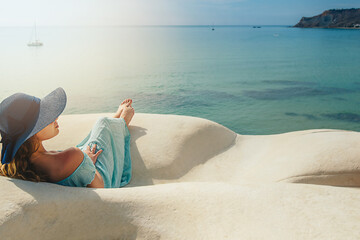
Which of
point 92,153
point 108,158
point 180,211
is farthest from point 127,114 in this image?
point 180,211

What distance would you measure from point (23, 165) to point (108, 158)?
80 centimetres

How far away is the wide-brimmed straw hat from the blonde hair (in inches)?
2.3

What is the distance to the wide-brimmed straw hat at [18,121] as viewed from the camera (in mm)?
1504

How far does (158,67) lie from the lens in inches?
580

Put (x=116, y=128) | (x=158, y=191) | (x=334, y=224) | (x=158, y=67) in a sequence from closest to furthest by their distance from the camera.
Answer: (x=334, y=224) → (x=158, y=191) → (x=116, y=128) → (x=158, y=67)

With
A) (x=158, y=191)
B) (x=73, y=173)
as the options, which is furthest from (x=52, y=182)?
(x=158, y=191)

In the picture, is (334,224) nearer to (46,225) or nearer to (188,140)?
(46,225)

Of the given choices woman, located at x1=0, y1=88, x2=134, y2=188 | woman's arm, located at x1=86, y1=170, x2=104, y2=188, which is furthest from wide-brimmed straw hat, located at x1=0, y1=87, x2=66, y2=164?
woman's arm, located at x1=86, y1=170, x2=104, y2=188

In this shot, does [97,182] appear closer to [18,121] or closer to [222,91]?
[18,121]

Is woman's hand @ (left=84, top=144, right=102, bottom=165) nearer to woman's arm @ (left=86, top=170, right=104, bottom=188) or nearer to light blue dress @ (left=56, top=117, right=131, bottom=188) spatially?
light blue dress @ (left=56, top=117, right=131, bottom=188)

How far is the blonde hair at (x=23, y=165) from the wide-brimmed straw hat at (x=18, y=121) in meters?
0.06

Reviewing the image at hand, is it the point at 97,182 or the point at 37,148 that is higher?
the point at 37,148

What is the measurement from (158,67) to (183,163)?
12149 millimetres

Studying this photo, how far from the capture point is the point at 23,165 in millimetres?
1592
